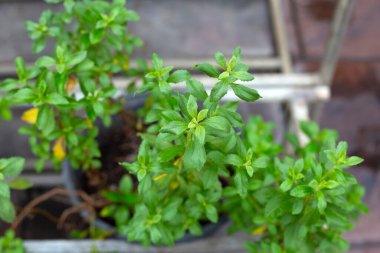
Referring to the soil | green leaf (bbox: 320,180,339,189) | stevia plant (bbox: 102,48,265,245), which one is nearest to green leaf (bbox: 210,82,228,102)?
stevia plant (bbox: 102,48,265,245)

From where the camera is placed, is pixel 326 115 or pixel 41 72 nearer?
pixel 41 72

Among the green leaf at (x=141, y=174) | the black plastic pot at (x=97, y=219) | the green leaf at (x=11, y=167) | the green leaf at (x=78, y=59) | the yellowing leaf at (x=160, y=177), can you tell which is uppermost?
the green leaf at (x=78, y=59)

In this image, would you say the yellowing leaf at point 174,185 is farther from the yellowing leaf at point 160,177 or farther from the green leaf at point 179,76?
the green leaf at point 179,76

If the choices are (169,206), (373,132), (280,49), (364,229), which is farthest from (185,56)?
(169,206)

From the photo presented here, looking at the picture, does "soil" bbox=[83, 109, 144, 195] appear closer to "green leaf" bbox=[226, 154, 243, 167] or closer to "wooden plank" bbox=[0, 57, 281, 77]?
"wooden plank" bbox=[0, 57, 281, 77]

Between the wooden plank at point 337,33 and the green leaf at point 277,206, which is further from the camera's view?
the wooden plank at point 337,33

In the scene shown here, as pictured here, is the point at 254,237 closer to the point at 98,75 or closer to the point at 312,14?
the point at 98,75

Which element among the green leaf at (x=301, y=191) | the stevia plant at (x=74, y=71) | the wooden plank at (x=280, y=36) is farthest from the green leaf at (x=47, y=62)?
the wooden plank at (x=280, y=36)
